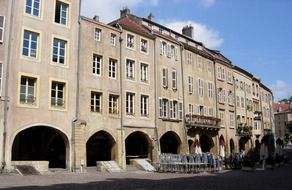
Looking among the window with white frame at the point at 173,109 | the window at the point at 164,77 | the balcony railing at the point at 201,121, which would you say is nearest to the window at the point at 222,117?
the balcony railing at the point at 201,121

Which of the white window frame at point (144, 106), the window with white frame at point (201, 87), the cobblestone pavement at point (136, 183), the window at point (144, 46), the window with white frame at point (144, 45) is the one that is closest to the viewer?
the cobblestone pavement at point (136, 183)

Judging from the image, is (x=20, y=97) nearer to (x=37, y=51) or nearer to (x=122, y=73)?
(x=37, y=51)

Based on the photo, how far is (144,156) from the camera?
34.2m

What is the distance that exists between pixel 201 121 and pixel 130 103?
1067cm

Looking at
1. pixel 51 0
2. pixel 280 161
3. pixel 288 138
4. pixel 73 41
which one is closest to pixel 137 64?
pixel 73 41

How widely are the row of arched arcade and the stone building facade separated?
0.26 ft

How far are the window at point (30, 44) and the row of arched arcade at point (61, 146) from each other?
523cm

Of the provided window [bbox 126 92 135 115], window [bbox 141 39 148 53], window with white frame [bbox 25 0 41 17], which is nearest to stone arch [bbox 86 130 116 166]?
window [bbox 126 92 135 115]

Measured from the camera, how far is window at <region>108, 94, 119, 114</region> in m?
30.3

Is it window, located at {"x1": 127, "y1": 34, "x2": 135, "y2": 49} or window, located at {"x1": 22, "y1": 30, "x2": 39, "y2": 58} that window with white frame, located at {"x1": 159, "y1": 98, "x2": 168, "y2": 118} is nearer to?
window, located at {"x1": 127, "y1": 34, "x2": 135, "y2": 49}

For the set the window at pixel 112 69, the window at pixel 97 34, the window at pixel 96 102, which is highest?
the window at pixel 97 34

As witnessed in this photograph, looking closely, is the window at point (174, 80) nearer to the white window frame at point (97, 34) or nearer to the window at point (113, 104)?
the window at point (113, 104)

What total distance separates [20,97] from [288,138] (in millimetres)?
57916

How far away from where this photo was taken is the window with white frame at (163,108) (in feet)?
115
